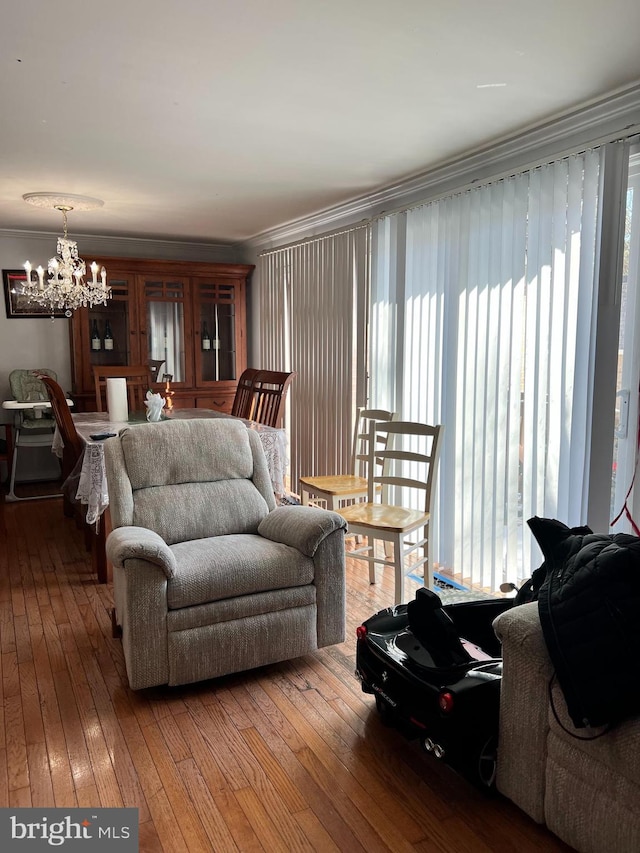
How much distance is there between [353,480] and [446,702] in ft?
7.10

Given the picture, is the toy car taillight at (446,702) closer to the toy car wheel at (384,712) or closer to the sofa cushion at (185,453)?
the toy car wheel at (384,712)

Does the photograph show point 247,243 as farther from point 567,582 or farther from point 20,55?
point 567,582

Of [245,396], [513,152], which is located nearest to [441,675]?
[513,152]

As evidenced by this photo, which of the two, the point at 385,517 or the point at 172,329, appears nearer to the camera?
the point at 385,517

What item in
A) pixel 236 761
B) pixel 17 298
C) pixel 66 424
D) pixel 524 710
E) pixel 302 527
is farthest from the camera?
pixel 17 298

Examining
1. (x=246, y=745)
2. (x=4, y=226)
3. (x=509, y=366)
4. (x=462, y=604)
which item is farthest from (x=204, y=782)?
(x=4, y=226)

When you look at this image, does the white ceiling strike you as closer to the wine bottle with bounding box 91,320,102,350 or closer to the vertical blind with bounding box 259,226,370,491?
the vertical blind with bounding box 259,226,370,491

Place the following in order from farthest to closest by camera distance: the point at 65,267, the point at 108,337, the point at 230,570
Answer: the point at 108,337 < the point at 65,267 < the point at 230,570

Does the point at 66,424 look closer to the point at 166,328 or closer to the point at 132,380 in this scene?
the point at 132,380

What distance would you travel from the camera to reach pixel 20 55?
219cm

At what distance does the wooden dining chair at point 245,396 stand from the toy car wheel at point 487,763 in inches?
127

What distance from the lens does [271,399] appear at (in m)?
4.45

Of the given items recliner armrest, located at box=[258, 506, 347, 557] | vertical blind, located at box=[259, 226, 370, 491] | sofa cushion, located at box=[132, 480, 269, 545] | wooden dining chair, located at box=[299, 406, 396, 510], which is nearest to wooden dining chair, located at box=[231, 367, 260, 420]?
vertical blind, located at box=[259, 226, 370, 491]

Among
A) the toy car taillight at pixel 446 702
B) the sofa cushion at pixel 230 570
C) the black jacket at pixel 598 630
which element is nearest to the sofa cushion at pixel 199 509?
the sofa cushion at pixel 230 570
